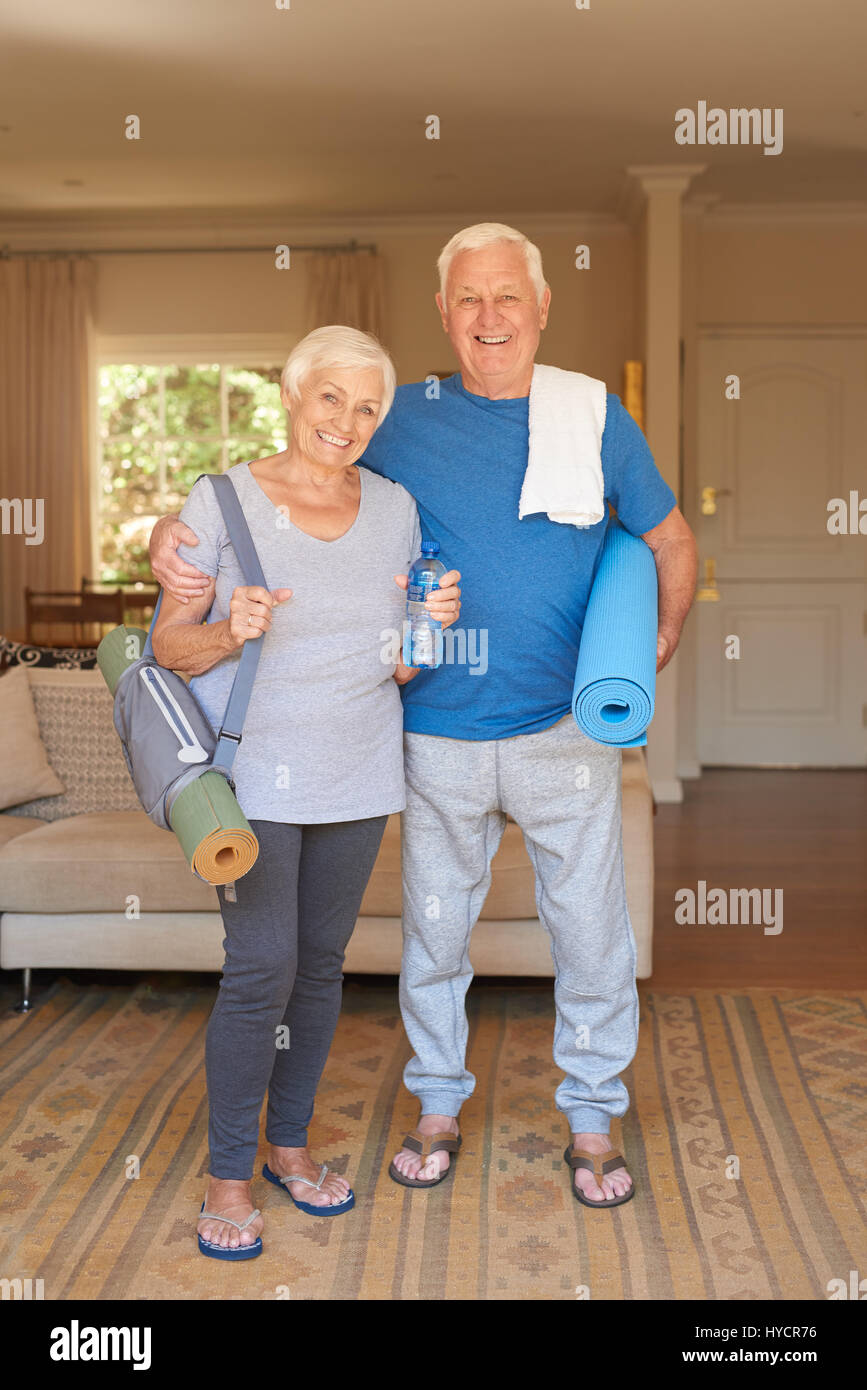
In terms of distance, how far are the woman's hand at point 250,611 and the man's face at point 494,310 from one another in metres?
0.54

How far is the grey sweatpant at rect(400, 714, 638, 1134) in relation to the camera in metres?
2.00

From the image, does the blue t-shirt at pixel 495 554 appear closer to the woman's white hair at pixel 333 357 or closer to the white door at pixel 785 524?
the woman's white hair at pixel 333 357

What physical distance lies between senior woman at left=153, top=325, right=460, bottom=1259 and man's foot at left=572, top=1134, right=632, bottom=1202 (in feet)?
1.80

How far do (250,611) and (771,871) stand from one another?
10.4 ft

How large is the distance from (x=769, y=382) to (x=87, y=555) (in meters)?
3.79

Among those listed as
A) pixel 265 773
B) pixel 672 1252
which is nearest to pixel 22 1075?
pixel 265 773

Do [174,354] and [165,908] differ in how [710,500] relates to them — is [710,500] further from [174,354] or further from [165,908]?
[165,908]

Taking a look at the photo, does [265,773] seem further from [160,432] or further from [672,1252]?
[160,432]

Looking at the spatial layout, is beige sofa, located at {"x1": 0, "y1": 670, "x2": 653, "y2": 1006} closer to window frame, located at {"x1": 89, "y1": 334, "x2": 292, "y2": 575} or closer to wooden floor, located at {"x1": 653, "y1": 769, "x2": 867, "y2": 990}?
wooden floor, located at {"x1": 653, "y1": 769, "x2": 867, "y2": 990}

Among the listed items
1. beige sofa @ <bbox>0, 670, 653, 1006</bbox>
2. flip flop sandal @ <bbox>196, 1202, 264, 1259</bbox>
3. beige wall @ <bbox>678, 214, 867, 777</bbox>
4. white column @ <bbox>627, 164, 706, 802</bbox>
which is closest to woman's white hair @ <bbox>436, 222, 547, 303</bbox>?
beige sofa @ <bbox>0, 670, 653, 1006</bbox>

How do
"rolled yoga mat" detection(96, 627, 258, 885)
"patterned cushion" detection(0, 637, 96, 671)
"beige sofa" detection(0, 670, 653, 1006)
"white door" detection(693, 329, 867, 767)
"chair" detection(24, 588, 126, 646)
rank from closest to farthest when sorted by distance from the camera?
"rolled yoga mat" detection(96, 627, 258, 885), "beige sofa" detection(0, 670, 653, 1006), "patterned cushion" detection(0, 637, 96, 671), "chair" detection(24, 588, 126, 646), "white door" detection(693, 329, 867, 767)

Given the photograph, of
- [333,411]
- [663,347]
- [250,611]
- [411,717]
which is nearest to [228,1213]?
[411,717]

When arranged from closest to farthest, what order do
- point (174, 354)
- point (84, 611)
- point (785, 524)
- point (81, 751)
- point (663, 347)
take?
point (81, 751)
point (663, 347)
point (84, 611)
point (785, 524)
point (174, 354)

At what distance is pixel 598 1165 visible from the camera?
2.09m
